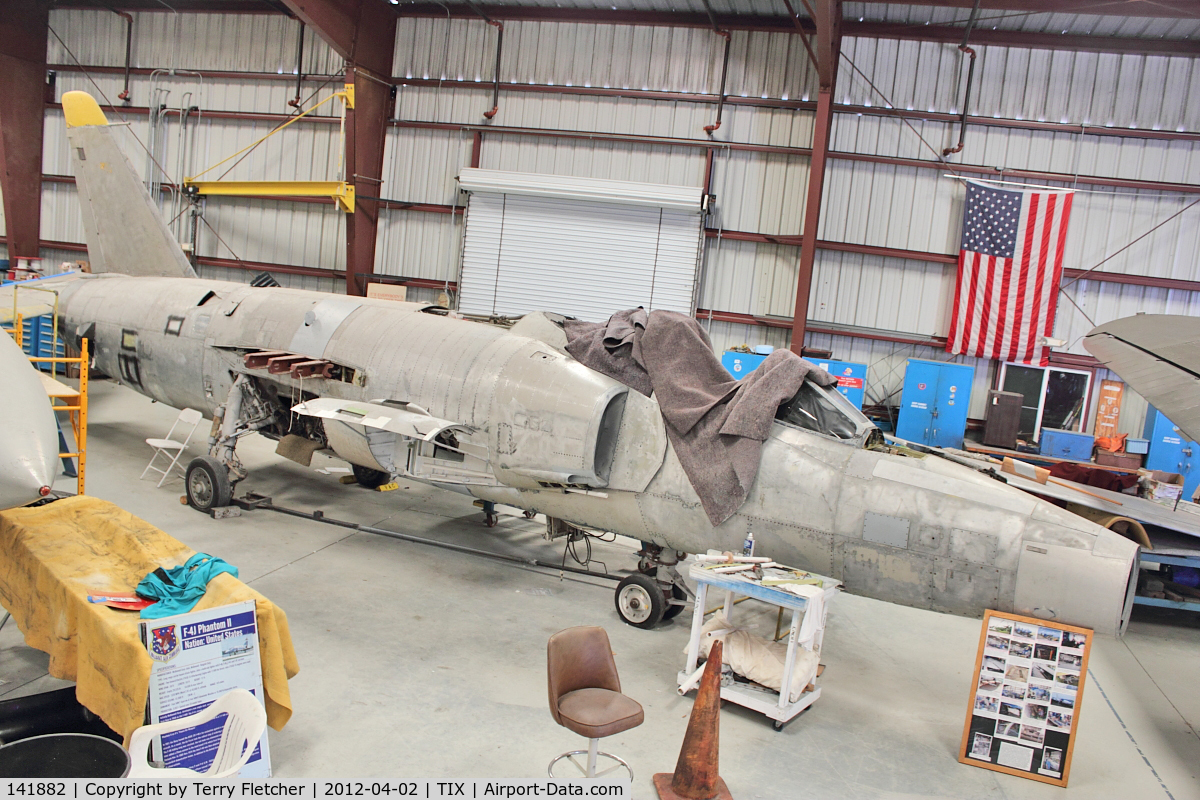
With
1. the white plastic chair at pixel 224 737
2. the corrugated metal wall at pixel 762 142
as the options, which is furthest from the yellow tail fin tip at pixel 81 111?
the white plastic chair at pixel 224 737

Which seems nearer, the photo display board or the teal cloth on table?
the teal cloth on table

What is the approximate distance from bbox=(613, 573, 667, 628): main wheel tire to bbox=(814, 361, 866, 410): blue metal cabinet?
30.4ft

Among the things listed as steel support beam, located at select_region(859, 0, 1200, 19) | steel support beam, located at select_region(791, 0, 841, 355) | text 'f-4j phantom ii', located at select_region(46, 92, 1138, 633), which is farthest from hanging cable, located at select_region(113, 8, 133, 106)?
steel support beam, located at select_region(859, 0, 1200, 19)

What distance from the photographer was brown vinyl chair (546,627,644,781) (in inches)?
164

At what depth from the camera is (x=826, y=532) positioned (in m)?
6.33

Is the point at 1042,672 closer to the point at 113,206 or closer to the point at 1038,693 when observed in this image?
the point at 1038,693

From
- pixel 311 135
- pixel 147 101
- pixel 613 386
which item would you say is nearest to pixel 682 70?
pixel 311 135

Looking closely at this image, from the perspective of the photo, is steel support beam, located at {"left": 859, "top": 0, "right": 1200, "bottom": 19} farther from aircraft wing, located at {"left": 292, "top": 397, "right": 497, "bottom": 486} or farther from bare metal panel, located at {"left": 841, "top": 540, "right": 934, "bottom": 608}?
aircraft wing, located at {"left": 292, "top": 397, "right": 497, "bottom": 486}

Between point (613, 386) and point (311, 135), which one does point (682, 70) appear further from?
point (613, 386)

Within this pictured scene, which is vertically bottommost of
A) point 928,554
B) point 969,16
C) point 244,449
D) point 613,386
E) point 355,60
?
point 244,449

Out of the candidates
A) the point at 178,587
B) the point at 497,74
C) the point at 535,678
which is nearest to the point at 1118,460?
the point at 535,678

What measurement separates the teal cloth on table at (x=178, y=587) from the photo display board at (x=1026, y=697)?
545 cm

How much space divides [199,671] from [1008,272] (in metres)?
16.0

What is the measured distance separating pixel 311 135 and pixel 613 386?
14.9 metres
